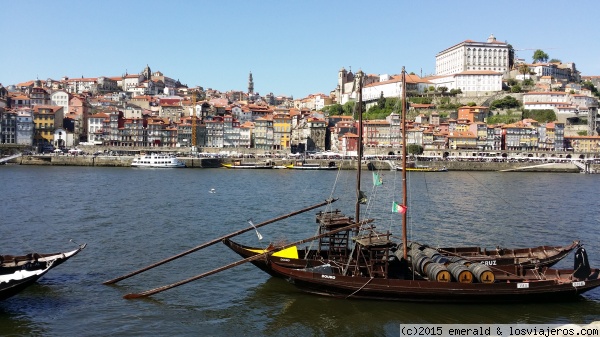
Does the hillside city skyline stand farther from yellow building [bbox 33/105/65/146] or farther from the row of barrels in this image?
the row of barrels

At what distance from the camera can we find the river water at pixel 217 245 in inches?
486

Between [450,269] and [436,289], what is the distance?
82 centimetres

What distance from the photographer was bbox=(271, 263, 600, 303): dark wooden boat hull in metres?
13.1

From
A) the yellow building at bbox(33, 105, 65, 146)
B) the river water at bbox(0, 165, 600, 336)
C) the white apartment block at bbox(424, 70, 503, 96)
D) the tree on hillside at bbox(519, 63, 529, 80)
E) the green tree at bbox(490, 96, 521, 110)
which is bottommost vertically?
the river water at bbox(0, 165, 600, 336)

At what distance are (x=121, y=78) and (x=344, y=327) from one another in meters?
139

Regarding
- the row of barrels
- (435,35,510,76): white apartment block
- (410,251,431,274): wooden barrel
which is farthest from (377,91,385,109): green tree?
the row of barrels

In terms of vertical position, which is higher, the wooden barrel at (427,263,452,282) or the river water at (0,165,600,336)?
the wooden barrel at (427,263,452,282)

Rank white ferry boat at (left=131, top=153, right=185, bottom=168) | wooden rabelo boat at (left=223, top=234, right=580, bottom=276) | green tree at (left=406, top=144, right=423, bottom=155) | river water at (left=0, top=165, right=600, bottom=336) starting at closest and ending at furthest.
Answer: river water at (left=0, top=165, right=600, bottom=336) → wooden rabelo boat at (left=223, top=234, right=580, bottom=276) → white ferry boat at (left=131, top=153, right=185, bottom=168) → green tree at (left=406, top=144, right=423, bottom=155)

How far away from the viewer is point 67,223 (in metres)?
24.5

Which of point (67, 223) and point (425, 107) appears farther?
point (425, 107)

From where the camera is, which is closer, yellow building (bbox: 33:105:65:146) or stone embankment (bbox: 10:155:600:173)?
stone embankment (bbox: 10:155:600:173)

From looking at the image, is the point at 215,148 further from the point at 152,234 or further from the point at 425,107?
the point at 152,234

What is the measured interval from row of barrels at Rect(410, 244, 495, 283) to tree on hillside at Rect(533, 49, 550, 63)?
379 feet

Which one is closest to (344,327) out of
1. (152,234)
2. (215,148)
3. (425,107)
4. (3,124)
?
(152,234)
